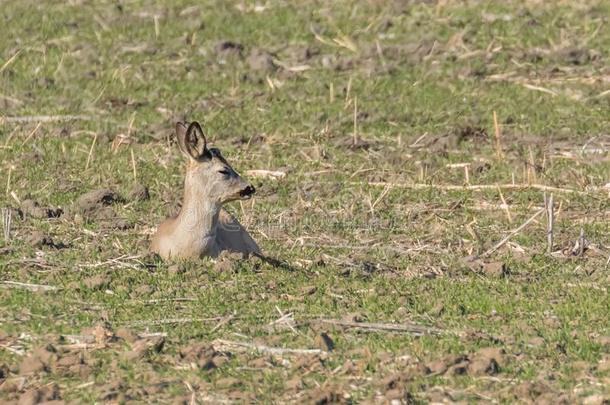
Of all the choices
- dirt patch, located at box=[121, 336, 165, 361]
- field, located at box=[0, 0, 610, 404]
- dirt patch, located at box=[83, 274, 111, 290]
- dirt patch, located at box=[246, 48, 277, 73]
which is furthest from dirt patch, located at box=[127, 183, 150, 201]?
dirt patch, located at box=[246, 48, 277, 73]

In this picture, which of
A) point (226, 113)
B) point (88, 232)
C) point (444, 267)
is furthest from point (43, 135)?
point (444, 267)

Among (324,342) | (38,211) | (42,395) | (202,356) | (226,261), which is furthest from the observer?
(38,211)

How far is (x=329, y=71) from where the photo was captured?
1691cm

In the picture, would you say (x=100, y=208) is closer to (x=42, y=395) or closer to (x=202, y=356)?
(x=202, y=356)

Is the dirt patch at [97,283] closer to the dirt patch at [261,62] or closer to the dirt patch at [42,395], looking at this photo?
the dirt patch at [42,395]

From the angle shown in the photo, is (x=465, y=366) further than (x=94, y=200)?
No

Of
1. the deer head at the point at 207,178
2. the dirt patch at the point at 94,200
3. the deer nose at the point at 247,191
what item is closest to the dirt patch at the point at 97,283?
the deer head at the point at 207,178

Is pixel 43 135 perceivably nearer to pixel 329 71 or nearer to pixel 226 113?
pixel 226 113

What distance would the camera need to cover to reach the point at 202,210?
10.5 m

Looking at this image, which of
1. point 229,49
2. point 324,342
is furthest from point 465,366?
point 229,49

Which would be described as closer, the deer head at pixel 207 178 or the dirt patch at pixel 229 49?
the deer head at pixel 207 178

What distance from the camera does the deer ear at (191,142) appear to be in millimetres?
10547

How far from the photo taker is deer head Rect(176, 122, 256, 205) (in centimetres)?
1055

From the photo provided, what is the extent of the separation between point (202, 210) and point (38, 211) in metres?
1.83
